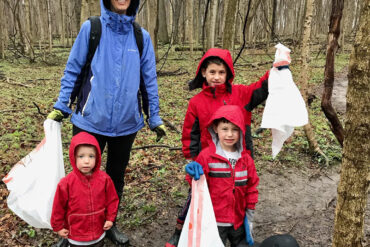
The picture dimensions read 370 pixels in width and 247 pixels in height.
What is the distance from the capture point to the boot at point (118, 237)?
2.86 meters

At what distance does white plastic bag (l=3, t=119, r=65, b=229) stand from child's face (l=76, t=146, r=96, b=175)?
0.31 m

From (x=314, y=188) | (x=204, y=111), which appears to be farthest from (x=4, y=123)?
(x=314, y=188)

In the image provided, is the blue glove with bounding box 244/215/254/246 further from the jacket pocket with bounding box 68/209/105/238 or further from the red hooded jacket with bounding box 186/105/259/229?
the jacket pocket with bounding box 68/209/105/238

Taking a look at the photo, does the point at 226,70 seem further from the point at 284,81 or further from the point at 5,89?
the point at 5,89

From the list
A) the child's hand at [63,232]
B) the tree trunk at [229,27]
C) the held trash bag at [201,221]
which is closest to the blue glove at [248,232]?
the held trash bag at [201,221]

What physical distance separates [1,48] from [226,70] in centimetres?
1471

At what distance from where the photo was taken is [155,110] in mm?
2703

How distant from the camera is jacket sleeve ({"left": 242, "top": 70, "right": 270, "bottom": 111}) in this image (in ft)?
7.88

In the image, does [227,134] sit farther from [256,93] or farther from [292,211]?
[292,211]

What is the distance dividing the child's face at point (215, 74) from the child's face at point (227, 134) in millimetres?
376

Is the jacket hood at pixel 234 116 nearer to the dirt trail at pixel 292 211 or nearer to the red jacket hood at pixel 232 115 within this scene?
the red jacket hood at pixel 232 115

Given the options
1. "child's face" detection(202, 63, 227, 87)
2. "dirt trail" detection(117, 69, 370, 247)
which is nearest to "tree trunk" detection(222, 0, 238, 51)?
"dirt trail" detection(117, 69, 370, 247)

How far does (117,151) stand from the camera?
8.70ft

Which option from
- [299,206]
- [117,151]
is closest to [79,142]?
[117,151]
